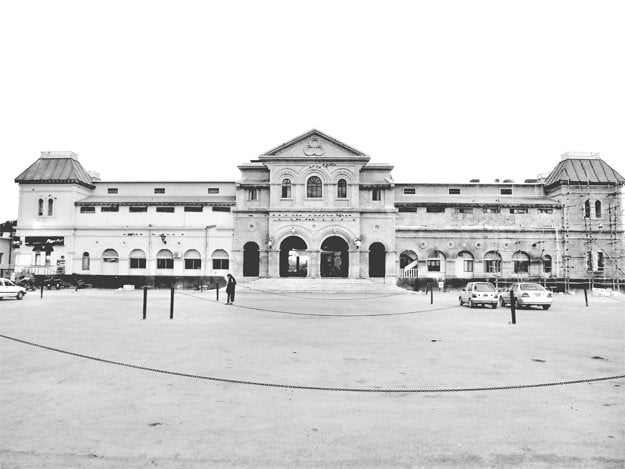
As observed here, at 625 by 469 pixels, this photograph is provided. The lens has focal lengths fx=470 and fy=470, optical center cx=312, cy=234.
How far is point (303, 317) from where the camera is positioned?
59.7 feet

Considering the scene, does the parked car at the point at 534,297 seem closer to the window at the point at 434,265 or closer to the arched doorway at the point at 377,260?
the arched doorway at the point at 377,260

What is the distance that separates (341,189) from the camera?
42188 mm

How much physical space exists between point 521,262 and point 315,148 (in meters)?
22.5

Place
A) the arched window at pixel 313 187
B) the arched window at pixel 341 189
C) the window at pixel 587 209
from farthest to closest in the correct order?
the window at pixel 587 209 → the arched window at pixel 313 187 → the arched window at pixel 341 189

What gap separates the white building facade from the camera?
42.1 m

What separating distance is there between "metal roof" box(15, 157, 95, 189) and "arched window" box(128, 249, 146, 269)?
9225 millimetres

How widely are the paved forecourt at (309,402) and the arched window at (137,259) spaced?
1294 inches

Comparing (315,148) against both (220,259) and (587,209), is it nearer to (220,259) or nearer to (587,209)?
(220,259)

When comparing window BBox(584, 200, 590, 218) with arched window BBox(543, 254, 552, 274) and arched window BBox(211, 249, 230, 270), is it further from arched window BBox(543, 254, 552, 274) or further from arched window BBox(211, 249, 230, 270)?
arched window BBox(211, 249, 230, 270)

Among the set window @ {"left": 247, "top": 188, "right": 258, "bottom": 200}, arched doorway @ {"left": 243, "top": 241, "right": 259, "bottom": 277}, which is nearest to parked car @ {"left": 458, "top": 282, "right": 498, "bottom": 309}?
arched doorway @ {"left": 243, "top": 241, "right": 259, "bottom": 277}

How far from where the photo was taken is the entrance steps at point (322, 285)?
37344 millimetres

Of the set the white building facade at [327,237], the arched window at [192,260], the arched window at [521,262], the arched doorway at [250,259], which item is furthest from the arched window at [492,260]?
the arched window at [192,260]

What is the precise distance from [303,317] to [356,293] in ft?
60.8

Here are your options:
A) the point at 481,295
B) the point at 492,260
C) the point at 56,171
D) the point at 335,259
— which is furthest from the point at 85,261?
the point at 492,260
